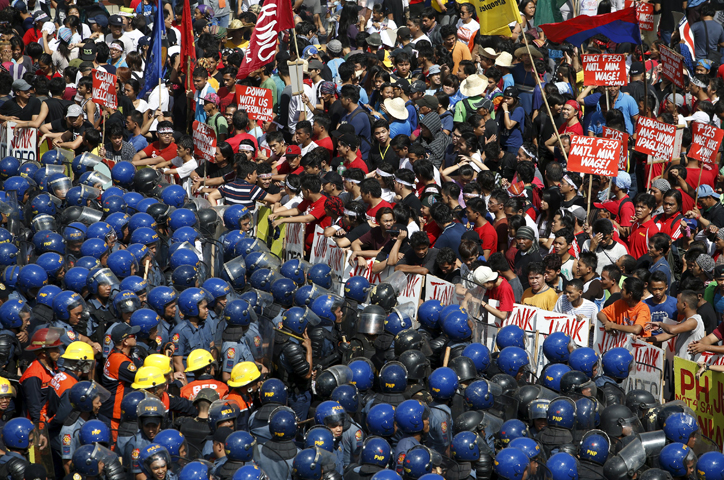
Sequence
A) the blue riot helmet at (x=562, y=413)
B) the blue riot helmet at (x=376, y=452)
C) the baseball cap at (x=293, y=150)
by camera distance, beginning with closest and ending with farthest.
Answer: the blue riot helmet at (x=376, y=452) → the blue riot helmet at (x=562, y=413) → the baseball cap at (x=293, y=150)

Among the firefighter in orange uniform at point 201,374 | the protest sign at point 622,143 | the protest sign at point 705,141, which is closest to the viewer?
the firefighter in orange uniform at point 201,374

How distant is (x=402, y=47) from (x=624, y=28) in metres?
5.93

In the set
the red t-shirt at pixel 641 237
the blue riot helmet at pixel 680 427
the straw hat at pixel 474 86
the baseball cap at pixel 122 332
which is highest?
the straw hat at pixel 474 86

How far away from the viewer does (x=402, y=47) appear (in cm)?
2025

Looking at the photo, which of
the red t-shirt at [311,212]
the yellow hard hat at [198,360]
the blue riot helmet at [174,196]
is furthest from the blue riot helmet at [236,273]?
the yellow hard hat at [198,360]

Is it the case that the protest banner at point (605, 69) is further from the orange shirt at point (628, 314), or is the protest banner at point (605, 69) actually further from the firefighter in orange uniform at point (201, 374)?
the firefighter in orange uniform at point (201, 374)

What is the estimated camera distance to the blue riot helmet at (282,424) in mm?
9109

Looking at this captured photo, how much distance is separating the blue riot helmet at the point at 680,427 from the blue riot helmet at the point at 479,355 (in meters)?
2.11

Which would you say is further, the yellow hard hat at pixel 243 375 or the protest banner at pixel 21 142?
the protest banner at pixel 21 142

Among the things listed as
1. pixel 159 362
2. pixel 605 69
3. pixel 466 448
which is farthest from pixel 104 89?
pixel 466 448

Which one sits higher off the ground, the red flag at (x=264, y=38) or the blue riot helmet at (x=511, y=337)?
the red flag at (x=264, y=38)

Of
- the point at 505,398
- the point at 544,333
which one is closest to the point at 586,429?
the point at 505,398

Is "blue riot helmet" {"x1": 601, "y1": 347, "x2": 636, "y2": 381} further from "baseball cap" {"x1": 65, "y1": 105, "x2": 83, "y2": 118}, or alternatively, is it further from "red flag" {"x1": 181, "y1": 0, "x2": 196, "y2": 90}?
"baseball cap" {"x1": 65, "y1": 105, "x2": 83, "y2": 118}

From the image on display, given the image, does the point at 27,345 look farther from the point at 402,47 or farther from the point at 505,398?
the point at 402,47
